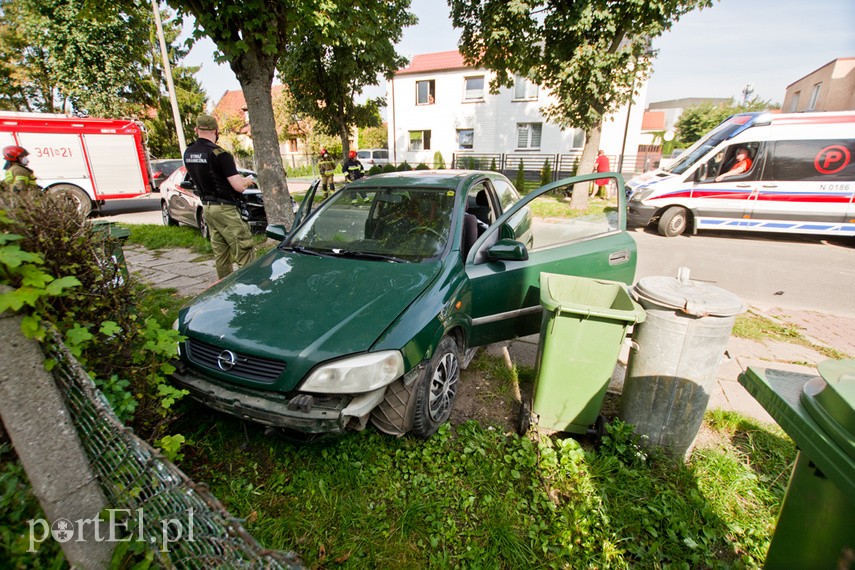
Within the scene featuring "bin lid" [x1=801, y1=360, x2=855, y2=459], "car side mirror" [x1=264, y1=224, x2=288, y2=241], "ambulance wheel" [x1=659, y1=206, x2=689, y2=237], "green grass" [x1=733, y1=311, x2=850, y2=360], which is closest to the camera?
"bin lid" [x1=801, y1=360, x2=855, y2=459]

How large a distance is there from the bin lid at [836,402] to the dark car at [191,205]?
784 cm

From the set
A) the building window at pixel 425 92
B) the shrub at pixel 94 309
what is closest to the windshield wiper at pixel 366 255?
the shrub at pixel 94 309

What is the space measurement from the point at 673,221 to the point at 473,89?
19.2m

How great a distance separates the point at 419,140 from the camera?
2688cm

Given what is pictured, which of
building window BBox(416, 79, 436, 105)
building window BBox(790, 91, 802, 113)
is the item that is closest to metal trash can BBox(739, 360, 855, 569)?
building window BBox(416, 79, 436, 105)

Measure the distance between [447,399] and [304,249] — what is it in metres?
1.62

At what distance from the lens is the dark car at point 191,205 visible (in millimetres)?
7918

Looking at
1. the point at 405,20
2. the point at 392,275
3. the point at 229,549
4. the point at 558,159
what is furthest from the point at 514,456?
the point at 558,159

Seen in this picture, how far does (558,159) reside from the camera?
66.9 feet

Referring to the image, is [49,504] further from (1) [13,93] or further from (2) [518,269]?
(1) [13,93]

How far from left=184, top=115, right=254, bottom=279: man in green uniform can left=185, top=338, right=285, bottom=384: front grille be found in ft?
9.06

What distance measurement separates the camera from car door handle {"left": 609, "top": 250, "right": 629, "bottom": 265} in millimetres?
3506

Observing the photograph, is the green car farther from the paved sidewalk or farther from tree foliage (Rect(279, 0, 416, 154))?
tree foliage (Rect(279, 0, 416, 154))

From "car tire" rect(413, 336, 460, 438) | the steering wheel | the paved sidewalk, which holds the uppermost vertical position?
the steering wheel
